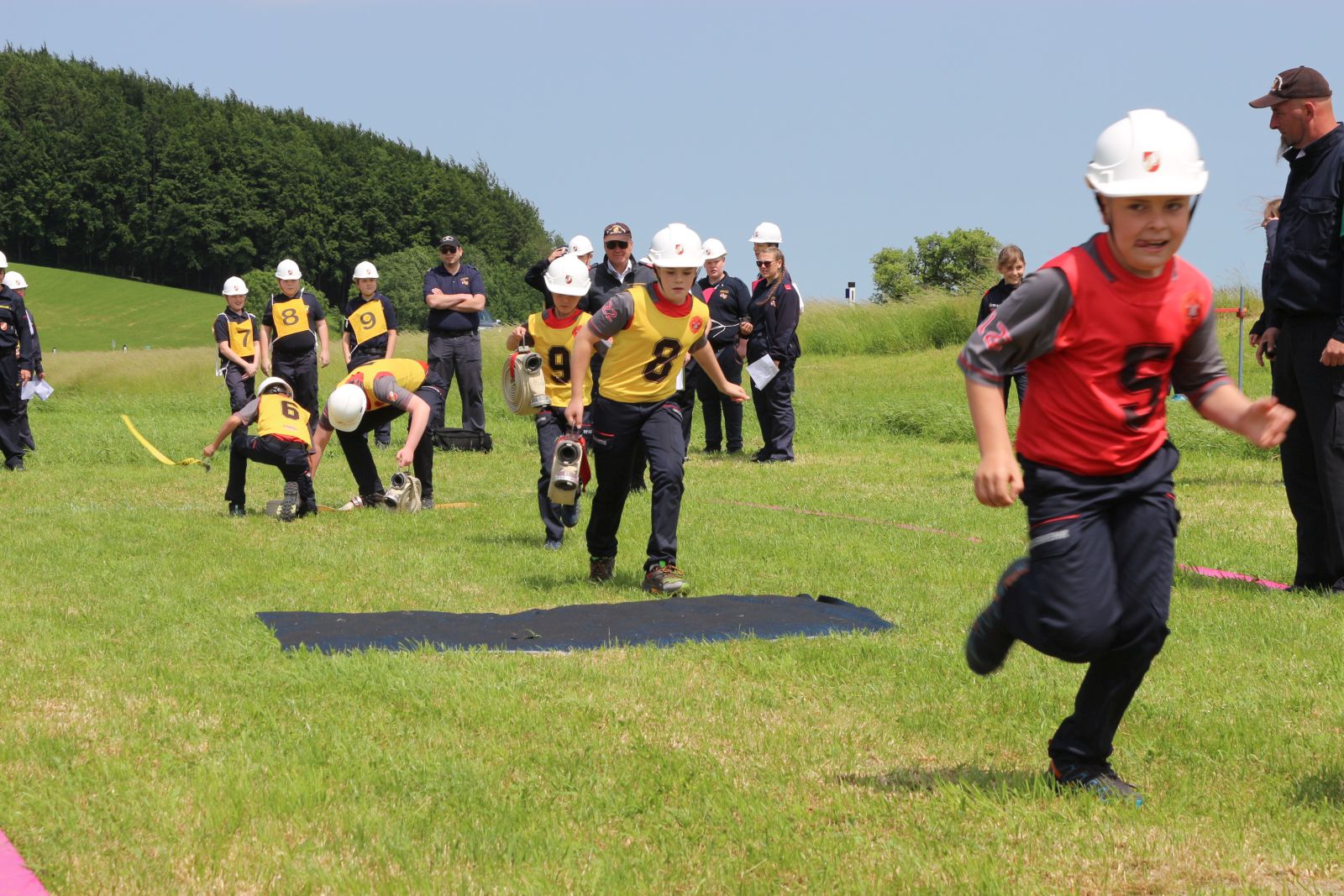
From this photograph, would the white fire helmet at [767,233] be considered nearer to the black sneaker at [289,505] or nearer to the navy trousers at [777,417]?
the navy trousers at [777,417]

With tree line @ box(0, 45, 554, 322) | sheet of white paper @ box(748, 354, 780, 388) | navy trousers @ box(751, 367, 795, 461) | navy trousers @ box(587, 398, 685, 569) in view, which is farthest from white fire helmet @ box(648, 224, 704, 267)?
tree line @ box(0, 45, 554, 322)

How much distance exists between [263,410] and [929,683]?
22.6 ft

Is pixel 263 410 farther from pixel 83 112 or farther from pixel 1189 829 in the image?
pixel 83 112

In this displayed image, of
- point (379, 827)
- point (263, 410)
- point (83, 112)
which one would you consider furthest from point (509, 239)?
point (379, 827)

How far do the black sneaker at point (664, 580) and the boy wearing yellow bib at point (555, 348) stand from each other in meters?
1.67

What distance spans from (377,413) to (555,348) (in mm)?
2300

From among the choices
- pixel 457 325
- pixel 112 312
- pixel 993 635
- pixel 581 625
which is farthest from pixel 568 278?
pixel 112 312

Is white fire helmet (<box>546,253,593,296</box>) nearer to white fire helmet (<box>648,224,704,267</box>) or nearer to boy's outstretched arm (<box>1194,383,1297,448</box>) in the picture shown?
white fire helmet (<box>648,224,704,267</box>)

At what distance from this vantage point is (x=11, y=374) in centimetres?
1566

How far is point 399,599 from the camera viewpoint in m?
7.68

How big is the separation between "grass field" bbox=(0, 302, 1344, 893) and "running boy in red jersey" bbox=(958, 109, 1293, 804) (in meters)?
0.51

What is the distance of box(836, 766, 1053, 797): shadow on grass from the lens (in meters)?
4.27

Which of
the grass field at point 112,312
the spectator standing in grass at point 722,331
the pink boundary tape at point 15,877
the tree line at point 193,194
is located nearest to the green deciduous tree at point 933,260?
the tree line at point 193,194

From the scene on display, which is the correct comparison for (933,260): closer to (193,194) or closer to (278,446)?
(193,194)
